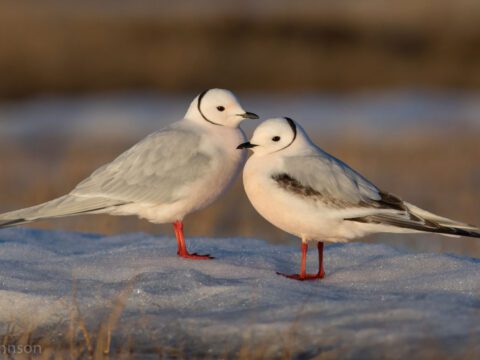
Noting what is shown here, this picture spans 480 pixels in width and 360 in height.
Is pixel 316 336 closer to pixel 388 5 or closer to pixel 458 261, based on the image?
pixel 458 261

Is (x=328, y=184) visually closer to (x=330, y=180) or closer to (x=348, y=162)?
(x=330, y=180)

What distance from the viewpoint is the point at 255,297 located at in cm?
545

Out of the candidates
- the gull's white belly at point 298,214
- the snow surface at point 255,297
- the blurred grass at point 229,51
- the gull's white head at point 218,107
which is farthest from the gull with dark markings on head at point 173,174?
the blurred grass at point 229,51

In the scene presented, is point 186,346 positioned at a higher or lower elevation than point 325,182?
lower

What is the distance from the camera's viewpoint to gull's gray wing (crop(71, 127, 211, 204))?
6.78 meters

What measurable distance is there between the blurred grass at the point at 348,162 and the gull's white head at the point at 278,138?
297 cm

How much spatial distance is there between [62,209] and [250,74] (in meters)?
22.5

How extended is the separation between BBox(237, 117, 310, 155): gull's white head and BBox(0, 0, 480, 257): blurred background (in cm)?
936

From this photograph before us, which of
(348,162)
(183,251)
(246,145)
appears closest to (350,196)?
(246,145)

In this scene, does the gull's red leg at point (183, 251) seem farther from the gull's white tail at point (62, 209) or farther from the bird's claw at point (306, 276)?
the bird's claw at point (306, 276)

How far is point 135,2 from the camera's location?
39688 mm

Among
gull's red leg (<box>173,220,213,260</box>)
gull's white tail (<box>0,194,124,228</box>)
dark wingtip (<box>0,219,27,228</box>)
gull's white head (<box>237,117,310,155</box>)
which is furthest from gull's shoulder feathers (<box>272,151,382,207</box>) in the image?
dark wingtip (<box>0,219,27,228</box>)

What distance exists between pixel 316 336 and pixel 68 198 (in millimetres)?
2643

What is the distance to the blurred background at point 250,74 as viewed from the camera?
19031 millimetres
